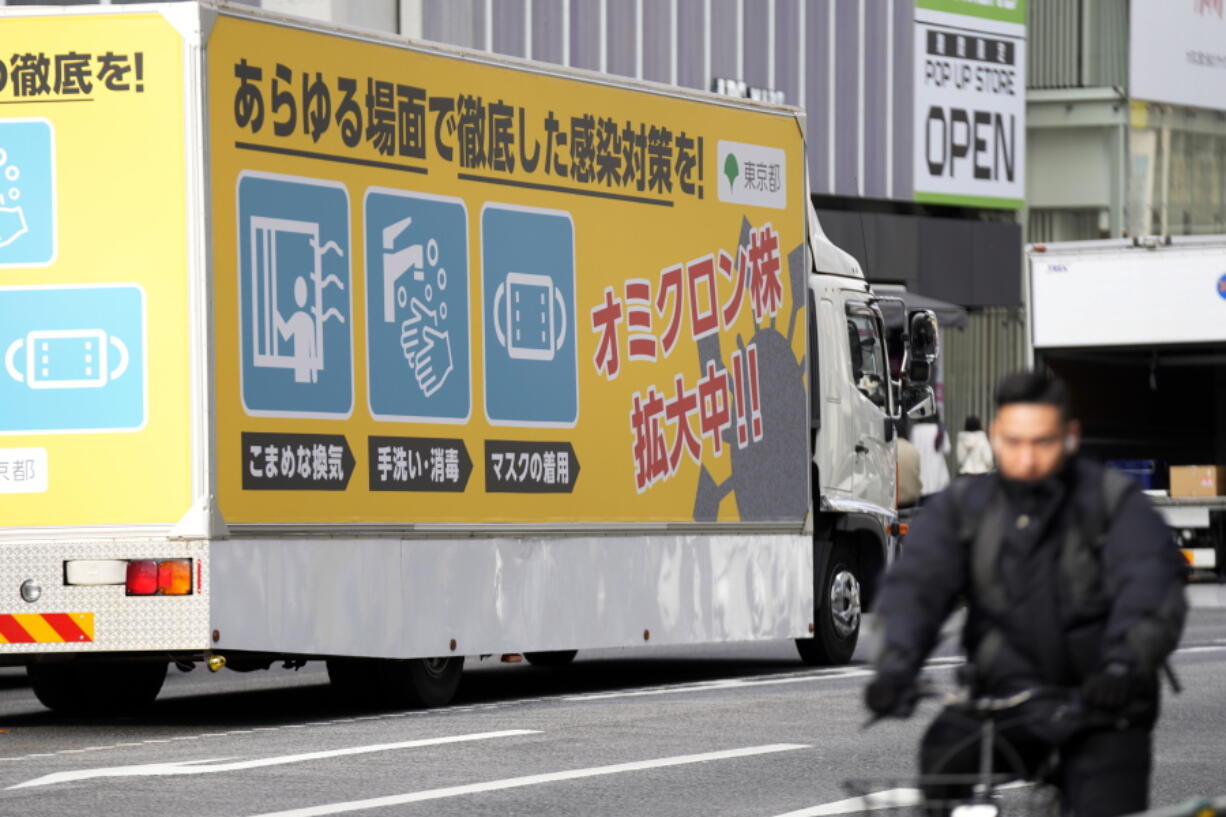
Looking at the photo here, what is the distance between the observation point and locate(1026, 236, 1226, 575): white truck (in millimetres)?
24516

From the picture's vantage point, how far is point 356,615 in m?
13.4

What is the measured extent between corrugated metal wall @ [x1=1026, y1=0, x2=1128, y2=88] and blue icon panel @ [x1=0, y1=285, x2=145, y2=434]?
28707 mm

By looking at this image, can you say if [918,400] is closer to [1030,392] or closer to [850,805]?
[850,805]

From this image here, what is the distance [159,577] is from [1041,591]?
300 inches

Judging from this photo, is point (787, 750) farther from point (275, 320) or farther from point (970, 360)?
point (970, 360)

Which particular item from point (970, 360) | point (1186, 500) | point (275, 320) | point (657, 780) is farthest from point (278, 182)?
point (970, 360)

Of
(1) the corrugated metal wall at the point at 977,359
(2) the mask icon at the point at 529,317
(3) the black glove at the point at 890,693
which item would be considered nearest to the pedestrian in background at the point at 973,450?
(1) the corrugated metal wall at the point at 977,359

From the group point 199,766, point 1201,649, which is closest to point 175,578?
point 199,766

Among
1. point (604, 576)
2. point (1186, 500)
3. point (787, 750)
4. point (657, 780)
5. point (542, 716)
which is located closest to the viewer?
point (657, 780)

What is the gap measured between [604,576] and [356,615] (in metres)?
2.10

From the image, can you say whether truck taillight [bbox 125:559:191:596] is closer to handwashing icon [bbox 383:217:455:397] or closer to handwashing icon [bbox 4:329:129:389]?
handwashing icon [bbox 4:329:129:389]

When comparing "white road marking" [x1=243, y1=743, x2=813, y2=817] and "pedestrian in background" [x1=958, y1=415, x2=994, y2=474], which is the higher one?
"pedestrian in background" [x1=958, y1=415, x2=994, y2=474]
